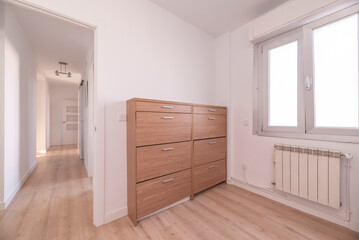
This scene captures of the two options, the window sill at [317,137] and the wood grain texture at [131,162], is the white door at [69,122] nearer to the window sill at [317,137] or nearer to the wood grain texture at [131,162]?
the wood grain texture at [131,162]

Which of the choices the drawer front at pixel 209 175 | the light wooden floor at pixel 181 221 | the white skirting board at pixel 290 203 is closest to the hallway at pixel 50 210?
the light wooden floor at pixel 181 221

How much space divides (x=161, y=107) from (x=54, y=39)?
2.67m

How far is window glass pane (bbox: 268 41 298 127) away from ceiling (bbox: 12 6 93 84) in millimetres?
2731

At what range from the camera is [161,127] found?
1634 mm

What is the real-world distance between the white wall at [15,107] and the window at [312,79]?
11.0 ft

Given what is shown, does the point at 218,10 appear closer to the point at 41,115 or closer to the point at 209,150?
the point at 209,150

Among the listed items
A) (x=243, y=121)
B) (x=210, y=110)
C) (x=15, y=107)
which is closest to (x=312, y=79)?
(x=243, y=121)

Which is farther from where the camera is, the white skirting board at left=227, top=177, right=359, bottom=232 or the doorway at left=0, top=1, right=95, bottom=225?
the doorway at left=0, top=1, right=95, bottom=225

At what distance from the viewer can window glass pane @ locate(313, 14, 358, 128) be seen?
1.50 meters

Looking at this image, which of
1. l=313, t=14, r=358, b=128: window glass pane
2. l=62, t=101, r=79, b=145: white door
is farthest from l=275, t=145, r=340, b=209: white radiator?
l=62, t=101, r=79, b=145: white door

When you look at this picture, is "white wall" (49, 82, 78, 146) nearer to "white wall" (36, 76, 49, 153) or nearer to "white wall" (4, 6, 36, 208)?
"white wall" (36, 76, 49, 153)

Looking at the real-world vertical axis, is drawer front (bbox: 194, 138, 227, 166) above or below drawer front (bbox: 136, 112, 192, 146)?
below

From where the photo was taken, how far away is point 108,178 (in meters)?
1.58

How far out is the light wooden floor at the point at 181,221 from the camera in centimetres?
138
